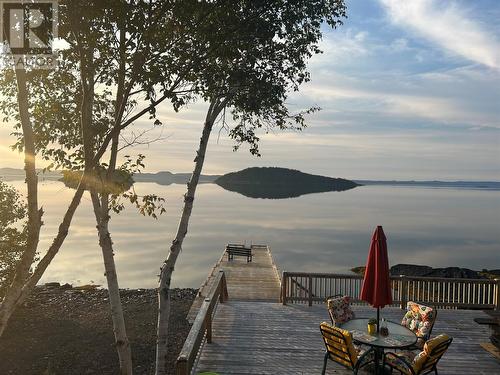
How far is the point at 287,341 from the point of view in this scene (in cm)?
904

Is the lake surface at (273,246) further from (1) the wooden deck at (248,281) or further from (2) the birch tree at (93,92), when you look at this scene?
(2) the birch tree at (93,92)

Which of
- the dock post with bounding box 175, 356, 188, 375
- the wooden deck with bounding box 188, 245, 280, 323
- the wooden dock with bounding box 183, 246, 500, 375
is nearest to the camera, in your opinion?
the dock post with bounding box 175, 356, 188, 375

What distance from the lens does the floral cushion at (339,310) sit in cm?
826

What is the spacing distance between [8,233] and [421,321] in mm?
13201

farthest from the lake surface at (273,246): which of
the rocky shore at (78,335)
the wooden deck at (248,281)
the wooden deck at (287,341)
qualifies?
the wooden deck at (287,341)

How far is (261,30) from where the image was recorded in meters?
7.82

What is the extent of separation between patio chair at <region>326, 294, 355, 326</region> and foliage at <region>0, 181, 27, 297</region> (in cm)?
1086

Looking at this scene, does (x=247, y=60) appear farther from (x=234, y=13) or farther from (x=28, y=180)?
(x=28, y=180)

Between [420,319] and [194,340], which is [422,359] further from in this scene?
[194,340]

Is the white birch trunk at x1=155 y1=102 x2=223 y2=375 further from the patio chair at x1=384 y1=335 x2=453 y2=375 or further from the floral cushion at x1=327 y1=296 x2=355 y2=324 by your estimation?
the patio chair at x1=384 y1=335 x2=453 y2=375

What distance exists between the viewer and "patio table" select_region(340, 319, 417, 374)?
658 centimetres

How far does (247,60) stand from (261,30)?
97 cm

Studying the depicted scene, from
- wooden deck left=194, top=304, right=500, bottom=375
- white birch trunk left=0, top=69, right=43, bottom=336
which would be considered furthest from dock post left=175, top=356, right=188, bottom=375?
white birch trunk left=0, top=69, right=43, bottom=336

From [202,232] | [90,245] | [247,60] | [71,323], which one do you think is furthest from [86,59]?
[202,232]
